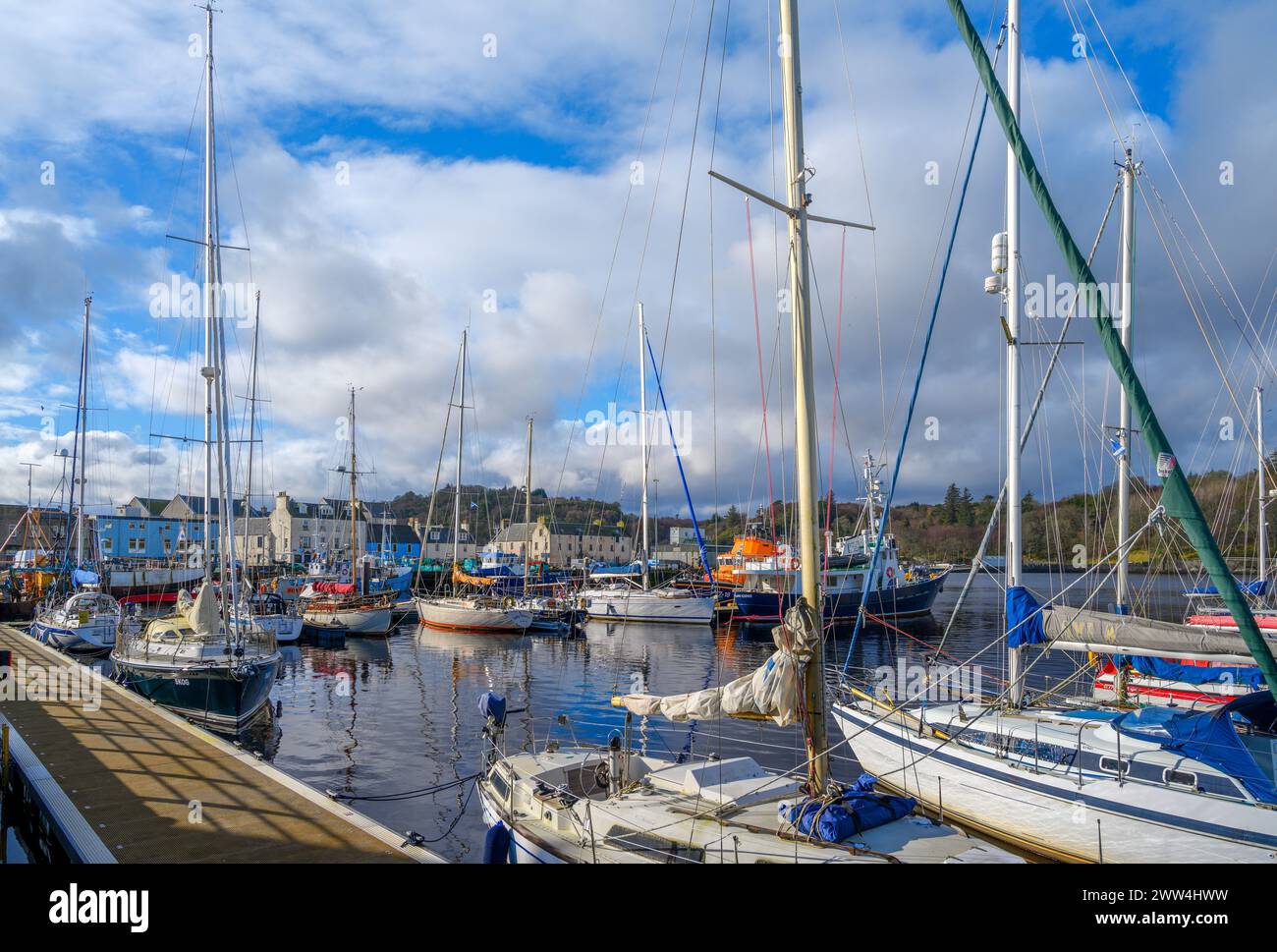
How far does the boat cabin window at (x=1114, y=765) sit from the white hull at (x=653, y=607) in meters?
47.5

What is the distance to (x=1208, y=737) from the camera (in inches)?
479

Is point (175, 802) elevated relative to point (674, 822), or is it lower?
lower

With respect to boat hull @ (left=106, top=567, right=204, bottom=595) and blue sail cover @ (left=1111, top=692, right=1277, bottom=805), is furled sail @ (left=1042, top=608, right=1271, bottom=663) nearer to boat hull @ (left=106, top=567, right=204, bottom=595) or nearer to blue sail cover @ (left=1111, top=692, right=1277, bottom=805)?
blue sail cover @ (left=1111, top=692, right=1277, bottom=805)

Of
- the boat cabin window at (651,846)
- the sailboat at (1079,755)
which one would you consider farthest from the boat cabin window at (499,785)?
the sailboat at (1079,755)

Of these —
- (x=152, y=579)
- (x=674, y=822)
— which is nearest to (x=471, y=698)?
(x=674, y=822)

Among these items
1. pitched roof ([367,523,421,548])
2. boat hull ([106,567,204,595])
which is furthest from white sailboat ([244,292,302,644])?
pitched roof ([367,523,421,548])

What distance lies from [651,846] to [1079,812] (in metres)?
7.74

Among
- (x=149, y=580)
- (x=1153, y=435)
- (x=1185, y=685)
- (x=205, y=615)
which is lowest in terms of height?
(x=149, y=580)

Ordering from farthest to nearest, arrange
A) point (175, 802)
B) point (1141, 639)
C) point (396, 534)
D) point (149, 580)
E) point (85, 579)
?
1. point (396, 534)
2. point (149, 580)
3. point (85, 579)
4. point (1141, 639)
5. point (175, 802)

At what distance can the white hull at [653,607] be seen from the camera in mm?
60250

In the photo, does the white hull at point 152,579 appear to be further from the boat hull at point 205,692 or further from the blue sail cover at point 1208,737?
the blue sail cover at point 1208,737

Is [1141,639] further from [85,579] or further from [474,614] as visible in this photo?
[85,579]
